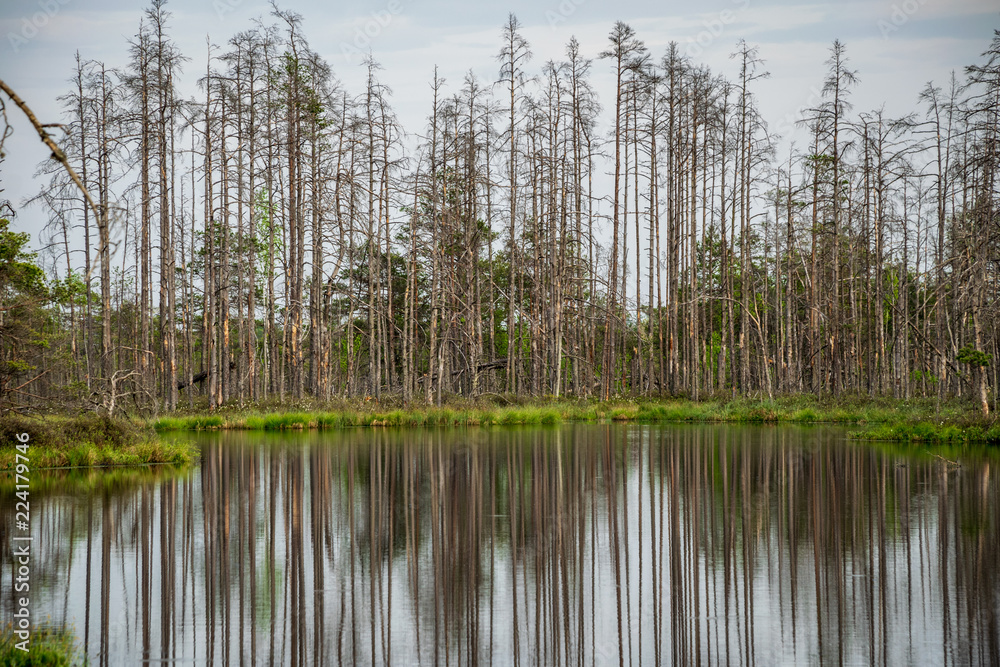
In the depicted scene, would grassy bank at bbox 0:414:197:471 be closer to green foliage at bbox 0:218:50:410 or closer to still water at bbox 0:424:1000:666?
green foliage at bbox 0:218:50:410

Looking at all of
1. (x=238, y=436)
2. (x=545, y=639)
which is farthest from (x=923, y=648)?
(x=238, y=436)

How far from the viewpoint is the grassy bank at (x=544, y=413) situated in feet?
94.0

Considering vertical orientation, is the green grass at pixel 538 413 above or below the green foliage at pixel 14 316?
below

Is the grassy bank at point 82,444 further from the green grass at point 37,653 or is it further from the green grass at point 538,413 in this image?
the green grass at point 37,653

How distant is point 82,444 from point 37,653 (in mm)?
13078

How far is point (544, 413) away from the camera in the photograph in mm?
30703

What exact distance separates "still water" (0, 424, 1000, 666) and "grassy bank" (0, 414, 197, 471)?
1.78 m

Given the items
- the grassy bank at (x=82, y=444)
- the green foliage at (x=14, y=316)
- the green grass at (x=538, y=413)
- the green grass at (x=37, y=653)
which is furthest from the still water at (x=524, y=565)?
the green grass at (x=538, y=413)

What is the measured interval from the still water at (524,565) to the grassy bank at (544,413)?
1276 cm

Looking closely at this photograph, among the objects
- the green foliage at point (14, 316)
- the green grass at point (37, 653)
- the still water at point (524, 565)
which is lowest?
the still water at point (524, 565)

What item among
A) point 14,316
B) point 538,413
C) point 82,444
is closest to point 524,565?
point 82,444

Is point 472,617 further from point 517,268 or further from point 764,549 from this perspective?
point 517,268

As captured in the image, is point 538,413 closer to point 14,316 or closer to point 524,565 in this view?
point 14,316

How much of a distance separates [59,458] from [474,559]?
12077 millimetres
